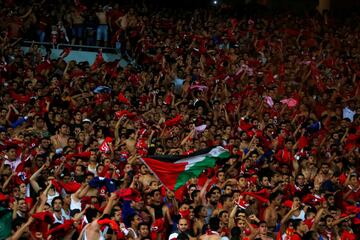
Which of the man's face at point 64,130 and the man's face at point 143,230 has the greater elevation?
the man's face at point 64,130

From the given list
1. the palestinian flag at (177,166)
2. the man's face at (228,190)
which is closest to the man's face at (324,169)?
the man's face at (228,190)

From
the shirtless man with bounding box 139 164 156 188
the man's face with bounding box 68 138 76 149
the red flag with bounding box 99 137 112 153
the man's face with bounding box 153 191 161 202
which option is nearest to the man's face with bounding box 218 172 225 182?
the shirtless man with bounding box 139 164 156 188

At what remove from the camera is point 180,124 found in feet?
46.4

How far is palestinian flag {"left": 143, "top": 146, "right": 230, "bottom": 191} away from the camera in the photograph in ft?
35.3

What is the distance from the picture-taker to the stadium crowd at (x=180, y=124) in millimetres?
10273

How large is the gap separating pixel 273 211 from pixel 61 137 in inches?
151

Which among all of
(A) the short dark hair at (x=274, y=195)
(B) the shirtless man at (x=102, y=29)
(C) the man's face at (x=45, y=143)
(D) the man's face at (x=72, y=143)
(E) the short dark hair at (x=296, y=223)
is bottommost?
(E) the short dark hair at (x=296, y=223)

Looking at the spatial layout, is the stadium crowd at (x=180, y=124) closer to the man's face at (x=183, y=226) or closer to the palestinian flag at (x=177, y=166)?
the man's face at (x=183, y=226)

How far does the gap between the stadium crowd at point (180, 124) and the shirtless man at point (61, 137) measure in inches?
1.0

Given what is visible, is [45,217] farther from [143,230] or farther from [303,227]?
[303,227]

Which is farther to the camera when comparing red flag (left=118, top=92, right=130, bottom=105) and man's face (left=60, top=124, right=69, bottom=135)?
red flag (left=118, top=92, right=130, bottom=105)

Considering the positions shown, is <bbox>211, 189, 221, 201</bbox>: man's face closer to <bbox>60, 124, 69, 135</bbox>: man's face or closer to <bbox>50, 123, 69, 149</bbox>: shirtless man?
<bbox>50, 123, 69, 149</bbox>: shirtless man

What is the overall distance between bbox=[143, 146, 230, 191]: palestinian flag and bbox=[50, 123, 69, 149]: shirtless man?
7.94 feet

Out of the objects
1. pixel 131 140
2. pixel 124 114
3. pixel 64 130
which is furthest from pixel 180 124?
pixel 64 130
